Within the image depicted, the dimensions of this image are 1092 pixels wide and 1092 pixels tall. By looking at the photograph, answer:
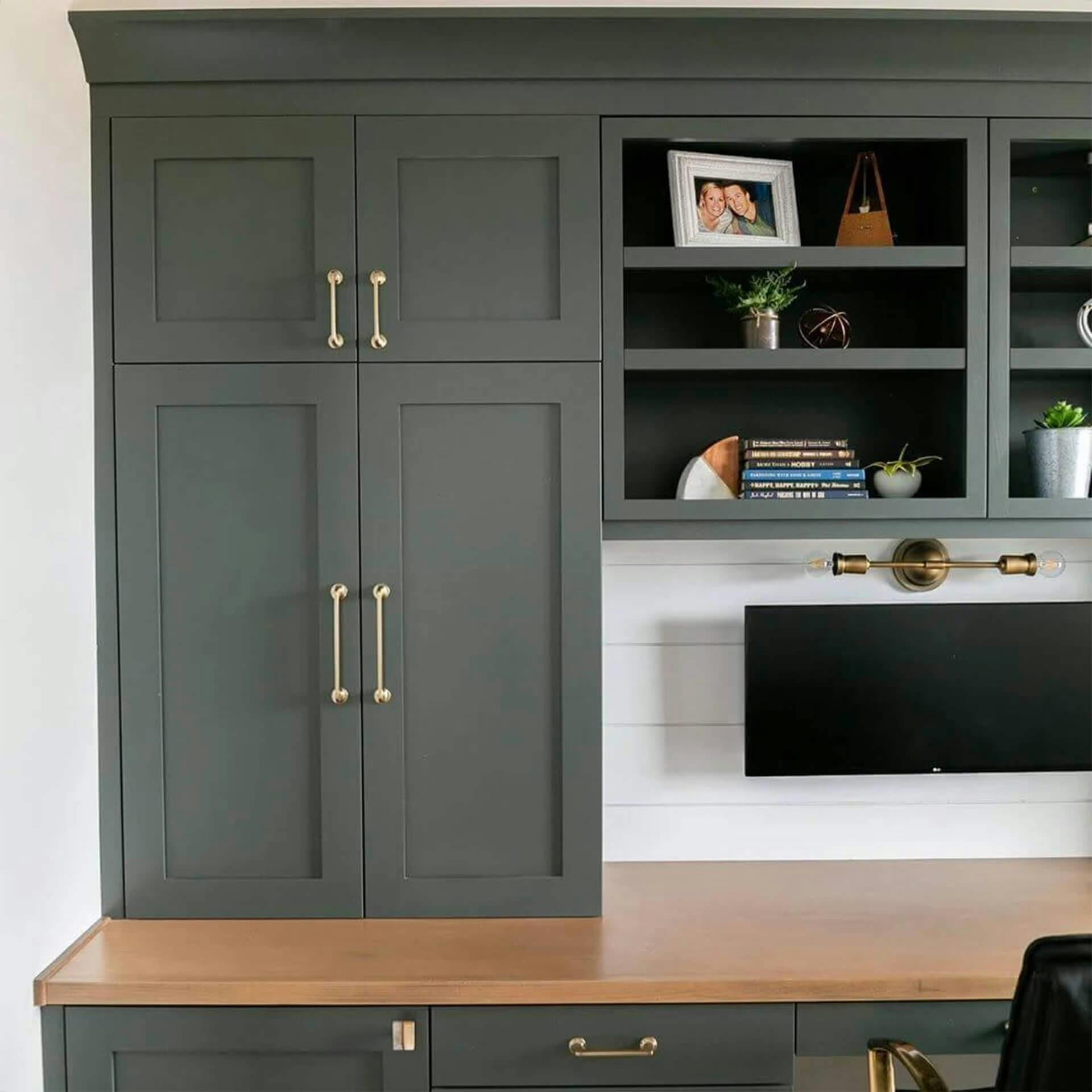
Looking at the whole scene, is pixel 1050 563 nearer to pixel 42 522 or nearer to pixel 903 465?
pixel 903 465

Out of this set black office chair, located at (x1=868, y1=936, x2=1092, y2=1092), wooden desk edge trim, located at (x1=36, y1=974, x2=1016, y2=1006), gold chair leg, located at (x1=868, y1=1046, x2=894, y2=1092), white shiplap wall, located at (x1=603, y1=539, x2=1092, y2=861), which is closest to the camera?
black office chair, located at (x1=868, y1=936, x2=1092, y2=1092)

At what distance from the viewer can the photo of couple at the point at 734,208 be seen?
2.04m

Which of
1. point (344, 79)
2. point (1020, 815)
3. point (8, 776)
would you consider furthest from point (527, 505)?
point (1020, 815)

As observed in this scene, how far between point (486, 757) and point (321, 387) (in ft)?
2.53

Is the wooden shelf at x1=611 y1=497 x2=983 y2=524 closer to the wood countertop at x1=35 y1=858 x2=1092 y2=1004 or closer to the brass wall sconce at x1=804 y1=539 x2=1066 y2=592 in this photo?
the brass wall sconce at x1=804 y1=539 x2=1066 y2=592

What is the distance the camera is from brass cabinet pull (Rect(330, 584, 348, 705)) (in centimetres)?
192

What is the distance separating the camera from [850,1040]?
5.60ft

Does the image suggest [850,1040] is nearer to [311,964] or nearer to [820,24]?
[311,964]

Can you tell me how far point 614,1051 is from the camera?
1703 mm

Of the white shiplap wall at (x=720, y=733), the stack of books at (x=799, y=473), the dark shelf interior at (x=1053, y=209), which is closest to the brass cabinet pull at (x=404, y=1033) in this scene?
the white shiplap wall at (x=720, y=733)

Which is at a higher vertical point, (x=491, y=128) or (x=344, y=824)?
(x=491, y=128)

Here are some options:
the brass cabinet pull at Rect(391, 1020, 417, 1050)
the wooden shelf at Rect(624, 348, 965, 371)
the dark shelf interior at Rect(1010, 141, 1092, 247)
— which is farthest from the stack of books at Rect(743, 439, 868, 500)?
the brass cabinet pull at Rect(391, 1020, 417, 1050)

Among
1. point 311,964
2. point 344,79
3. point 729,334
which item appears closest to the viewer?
point 311,964

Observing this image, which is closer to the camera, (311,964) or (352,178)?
(311,964)
